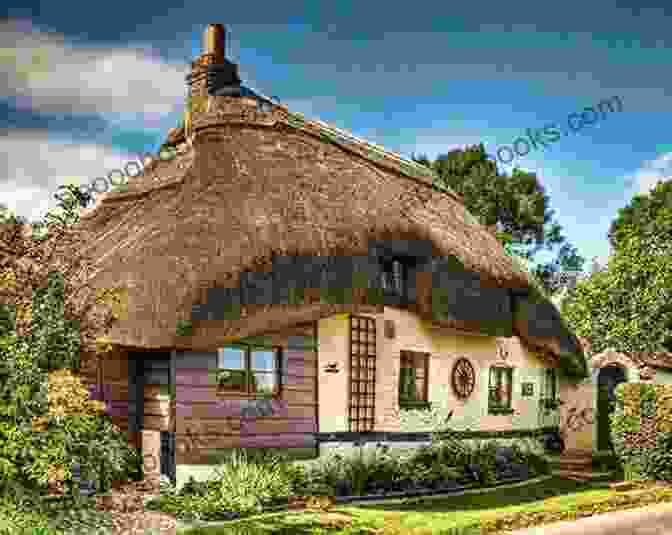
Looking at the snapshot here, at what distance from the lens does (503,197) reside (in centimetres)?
3722

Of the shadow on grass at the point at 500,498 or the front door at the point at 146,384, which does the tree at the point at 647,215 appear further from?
the front door at the point at 146,384

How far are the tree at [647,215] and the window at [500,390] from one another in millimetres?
21710

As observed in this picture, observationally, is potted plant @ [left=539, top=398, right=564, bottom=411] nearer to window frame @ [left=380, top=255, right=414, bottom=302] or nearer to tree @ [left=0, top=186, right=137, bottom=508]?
window frame @ [left=380, top=255, right=414, bottom=302]

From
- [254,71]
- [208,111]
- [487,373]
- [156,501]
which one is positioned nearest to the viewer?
[156,501]

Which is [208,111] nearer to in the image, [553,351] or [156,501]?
[156,501]

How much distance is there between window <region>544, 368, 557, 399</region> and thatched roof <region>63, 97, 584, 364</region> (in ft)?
12.7

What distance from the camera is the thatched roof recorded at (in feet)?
36.4

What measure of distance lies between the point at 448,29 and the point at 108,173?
785 centimetres

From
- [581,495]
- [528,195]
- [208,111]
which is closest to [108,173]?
[208,111]

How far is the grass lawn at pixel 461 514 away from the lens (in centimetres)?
990

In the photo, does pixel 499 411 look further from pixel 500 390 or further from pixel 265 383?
pixel 265 383

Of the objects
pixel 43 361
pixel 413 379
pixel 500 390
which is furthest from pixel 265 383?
pixel 500 390

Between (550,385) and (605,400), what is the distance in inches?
82.2

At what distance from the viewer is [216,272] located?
1124 centimetres
